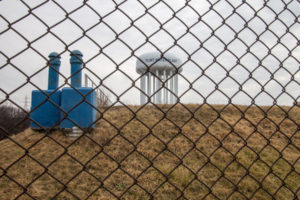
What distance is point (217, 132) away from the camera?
787 centimetres

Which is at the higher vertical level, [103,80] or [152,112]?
[103,80]

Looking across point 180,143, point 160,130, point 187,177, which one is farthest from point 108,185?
point 160,130

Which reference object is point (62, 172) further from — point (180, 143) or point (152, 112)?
point (152, 112)

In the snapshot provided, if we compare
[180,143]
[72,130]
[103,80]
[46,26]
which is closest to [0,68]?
[46,26]

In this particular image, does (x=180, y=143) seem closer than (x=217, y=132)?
Yes

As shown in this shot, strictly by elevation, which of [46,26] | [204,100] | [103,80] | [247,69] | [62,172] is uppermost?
[46,26]

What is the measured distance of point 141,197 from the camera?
4.04 meters

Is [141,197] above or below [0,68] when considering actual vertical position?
below

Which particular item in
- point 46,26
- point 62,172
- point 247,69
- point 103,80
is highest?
point 46,26

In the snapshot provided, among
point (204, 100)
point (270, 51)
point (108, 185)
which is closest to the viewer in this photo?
point (204, 100)

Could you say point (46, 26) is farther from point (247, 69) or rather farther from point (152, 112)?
point (152, 112)

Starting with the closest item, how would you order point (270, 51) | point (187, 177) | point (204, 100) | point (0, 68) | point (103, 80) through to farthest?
point (0, 68)
point (103, 80)
point (204, 100)
point (270, 51)
point (187, 177)

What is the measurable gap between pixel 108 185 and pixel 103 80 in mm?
3631

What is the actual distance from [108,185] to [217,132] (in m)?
4.66
